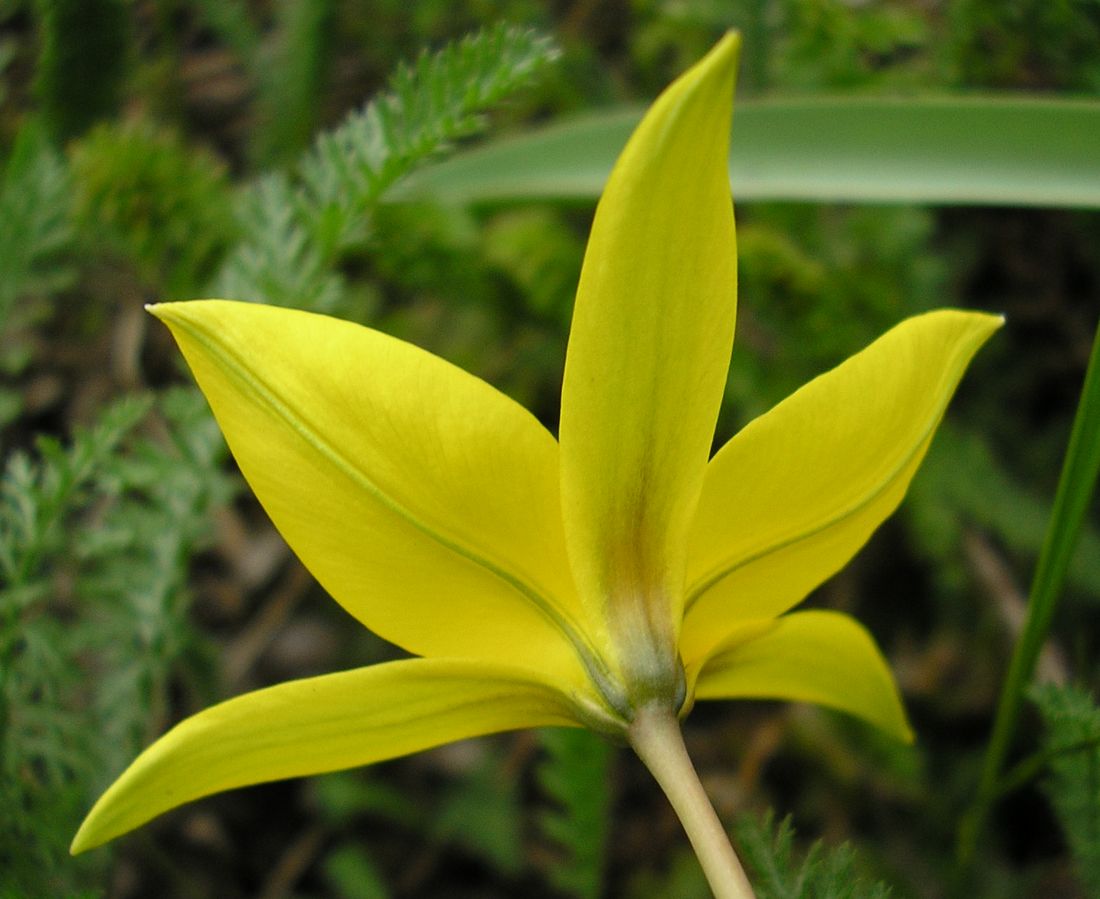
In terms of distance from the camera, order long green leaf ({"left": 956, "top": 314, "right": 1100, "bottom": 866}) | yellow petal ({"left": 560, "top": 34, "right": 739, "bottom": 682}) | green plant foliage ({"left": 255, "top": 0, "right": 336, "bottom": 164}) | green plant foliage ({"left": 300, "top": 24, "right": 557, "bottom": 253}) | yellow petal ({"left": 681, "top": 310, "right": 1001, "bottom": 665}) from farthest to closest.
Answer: green plant foliage ({"left": 255, "top": 0, "right": 336, "bottom": 164}) → green plant foliage ({"left": 300, "top": 24, "right": 557, "bottom": 253}) → long green leaf ({"left": 956, "top": 314, "right": 1100, "bottom": 866}) → yellow petal ({"left": 681, "top": 310, "right": 1001, "bottom": 665}) → yellow petal ({"left": 560, "top": 34, "right": 739, "bottom": 682})

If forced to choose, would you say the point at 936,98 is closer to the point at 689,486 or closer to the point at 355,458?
the point at 689,486

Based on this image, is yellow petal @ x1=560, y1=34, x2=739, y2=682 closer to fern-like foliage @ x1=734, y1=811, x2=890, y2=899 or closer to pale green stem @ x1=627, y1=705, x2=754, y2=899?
pale green stem @ x1=627, y1=705, x2=754, y2=899

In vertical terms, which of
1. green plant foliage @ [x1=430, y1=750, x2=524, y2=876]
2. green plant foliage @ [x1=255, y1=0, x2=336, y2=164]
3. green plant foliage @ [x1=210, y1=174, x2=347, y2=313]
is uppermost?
green plant foliage @ [x1=255, y1=0, x2=336, y2=164]

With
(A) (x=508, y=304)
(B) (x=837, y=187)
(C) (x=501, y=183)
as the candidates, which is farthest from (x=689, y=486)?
(A) (x=508, y=304)

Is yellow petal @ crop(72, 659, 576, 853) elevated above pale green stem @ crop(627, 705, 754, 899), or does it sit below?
above

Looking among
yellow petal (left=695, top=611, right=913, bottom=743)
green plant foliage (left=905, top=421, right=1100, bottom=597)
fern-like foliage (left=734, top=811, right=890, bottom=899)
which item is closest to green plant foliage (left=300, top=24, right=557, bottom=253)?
yellow petal (left=695, top=611, right=913, bottom=743)

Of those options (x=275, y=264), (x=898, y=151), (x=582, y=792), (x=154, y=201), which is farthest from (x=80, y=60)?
(x=582, y=792)
